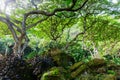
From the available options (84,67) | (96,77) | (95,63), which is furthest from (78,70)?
(95,63)

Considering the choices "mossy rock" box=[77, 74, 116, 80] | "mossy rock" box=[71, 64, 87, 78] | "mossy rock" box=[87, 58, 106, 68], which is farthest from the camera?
"mossy rock" box=[87, 58, 106, 68]

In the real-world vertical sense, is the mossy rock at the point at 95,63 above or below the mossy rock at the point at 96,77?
above

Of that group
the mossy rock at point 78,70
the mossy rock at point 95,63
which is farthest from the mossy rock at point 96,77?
the mossy rock at point 95,63

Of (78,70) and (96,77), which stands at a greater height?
(78,70)

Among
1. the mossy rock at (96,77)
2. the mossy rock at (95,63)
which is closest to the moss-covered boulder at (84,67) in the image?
the mossy rock at (95,63)

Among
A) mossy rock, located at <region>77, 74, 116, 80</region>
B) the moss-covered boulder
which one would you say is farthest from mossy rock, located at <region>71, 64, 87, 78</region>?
mossy rock, located at <region>77, 74, 116, 80</region>

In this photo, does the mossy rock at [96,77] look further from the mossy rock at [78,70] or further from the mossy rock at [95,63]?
the mossy rock at [95,63]

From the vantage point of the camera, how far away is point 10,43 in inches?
1198

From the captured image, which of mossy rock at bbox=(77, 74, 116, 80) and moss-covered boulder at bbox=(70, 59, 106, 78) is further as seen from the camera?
moss-covered boulder at bbox=(70, 59, 106, 78)

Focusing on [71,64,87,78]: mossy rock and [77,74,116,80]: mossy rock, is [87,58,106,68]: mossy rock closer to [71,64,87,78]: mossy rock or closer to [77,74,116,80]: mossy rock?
[71,64,87,78]: mossy rock

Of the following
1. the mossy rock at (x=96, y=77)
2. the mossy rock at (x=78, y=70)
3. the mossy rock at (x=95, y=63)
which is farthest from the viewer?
the mossy rock at (x=95, y=63)

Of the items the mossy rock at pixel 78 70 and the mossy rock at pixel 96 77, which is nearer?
the mossy rock at pixel 96 77

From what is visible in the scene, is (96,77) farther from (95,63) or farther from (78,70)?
(95,63)

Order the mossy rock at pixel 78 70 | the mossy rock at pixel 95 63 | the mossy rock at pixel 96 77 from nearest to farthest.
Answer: the mossy rock at pixel 96 77
the mossy rock at pixel 78 70
the mossy rock at pixel 95 63
